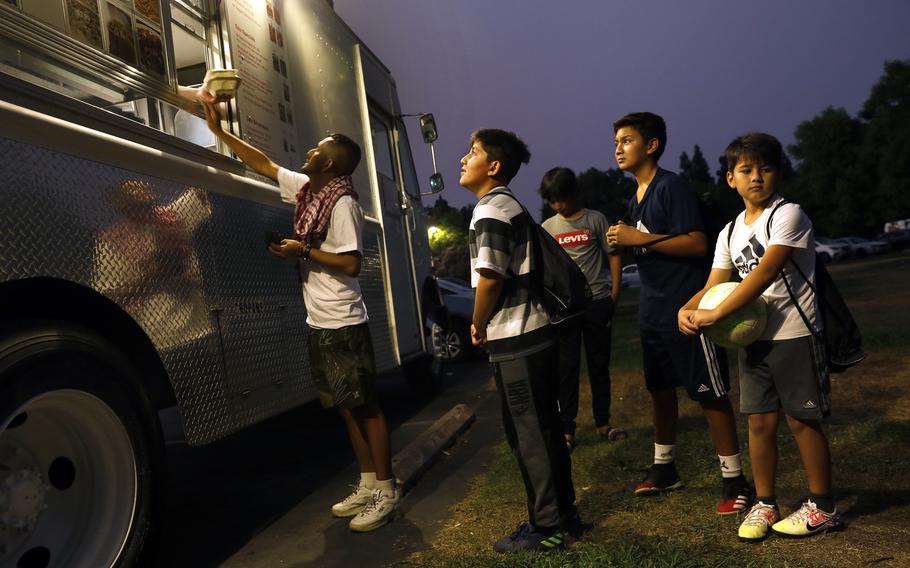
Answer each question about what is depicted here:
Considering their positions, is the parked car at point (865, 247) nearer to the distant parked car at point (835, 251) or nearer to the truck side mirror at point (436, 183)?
the distant parked car at point (835, 251)

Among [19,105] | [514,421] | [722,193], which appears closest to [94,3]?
[19,105]

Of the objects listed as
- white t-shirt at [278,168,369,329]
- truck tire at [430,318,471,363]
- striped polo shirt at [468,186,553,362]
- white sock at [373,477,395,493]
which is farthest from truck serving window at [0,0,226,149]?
truck tire at [430,318,471,363]

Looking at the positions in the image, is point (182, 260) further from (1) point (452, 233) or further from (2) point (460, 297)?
(1) point (452, 233)

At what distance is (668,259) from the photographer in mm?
3570

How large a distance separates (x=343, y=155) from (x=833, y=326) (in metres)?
2.35

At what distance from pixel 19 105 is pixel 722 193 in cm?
7196

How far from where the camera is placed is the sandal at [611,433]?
16.8ft

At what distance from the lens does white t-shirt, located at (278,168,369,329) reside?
3.68 m

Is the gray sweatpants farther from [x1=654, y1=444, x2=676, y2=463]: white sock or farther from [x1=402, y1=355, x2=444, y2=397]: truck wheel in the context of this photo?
[x1=402, y1=355, x2=444, y2=397]: truck wheel

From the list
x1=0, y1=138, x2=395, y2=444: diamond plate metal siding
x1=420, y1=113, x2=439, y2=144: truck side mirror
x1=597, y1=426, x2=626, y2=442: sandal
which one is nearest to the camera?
x1=0, y1=138, x2=395, y2=444: diamond plate metal siding

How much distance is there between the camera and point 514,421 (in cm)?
308

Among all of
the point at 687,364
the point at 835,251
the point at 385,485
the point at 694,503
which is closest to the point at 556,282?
the point at 687,364

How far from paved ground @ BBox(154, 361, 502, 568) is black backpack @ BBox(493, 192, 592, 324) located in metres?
1.28

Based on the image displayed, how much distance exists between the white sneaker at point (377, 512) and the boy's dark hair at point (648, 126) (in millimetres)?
2148
